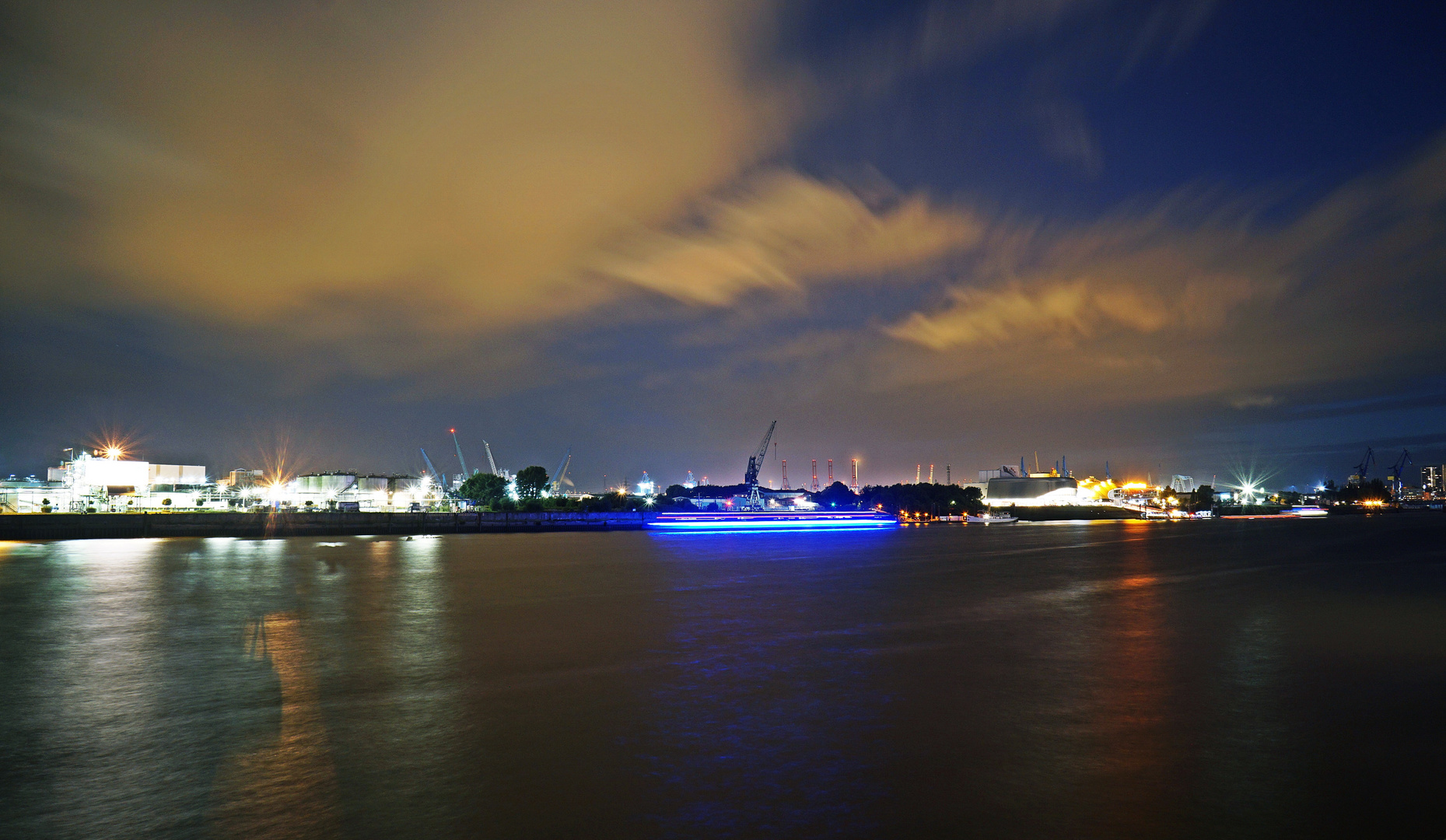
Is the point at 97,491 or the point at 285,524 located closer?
the point at 285,524

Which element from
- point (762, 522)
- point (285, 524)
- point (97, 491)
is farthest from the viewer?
point (97, 491)

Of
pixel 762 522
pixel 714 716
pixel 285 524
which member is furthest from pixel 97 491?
pixel 714 716

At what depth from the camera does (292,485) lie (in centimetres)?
18425

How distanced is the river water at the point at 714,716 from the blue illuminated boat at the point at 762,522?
3630 inches

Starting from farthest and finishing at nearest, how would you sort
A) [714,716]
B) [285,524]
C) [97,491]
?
[97,491] < [285,524] < [714,716]

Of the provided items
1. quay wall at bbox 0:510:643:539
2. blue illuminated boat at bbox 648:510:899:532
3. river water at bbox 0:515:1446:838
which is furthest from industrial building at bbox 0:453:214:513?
river water at bbox 0:515:1446:838

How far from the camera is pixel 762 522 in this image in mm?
125938

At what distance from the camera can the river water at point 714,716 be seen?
798cm

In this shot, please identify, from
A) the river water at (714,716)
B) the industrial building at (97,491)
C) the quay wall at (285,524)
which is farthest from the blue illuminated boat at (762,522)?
the river water at (714,716)

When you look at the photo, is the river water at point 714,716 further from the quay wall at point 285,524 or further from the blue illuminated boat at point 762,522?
the blue illuminated boat at point 762,522

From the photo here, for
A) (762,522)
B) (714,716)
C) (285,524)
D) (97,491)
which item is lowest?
(762,522)

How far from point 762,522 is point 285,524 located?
69.4 m

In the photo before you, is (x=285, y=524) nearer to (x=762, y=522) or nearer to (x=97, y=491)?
(x=97, y=491)

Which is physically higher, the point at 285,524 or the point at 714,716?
the point at 714,716
